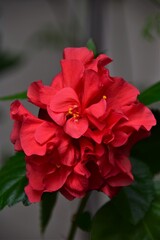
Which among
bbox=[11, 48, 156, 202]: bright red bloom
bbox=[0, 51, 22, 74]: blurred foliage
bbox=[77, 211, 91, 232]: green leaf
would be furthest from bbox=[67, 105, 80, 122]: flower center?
bbox=[0, 51, 22, 74]: blurred foliage

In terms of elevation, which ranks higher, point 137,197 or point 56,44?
point 137,197

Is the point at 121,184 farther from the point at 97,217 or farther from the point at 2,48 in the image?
the point at 2,48

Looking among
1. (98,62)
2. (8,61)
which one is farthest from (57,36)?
(98,62)

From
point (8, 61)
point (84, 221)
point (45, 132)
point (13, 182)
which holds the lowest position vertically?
point (8, 61)

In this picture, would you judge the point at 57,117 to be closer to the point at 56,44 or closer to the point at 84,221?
the point at 84,221

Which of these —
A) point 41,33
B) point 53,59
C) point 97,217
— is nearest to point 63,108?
point 97,217

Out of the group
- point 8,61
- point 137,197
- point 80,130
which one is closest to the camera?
point 80,130

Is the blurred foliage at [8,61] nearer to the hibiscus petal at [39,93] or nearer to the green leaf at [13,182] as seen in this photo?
the green leaf at [13,182]
